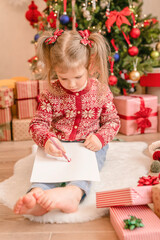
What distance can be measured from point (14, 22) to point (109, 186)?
256 cm

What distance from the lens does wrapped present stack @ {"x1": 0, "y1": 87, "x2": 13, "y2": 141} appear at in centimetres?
177

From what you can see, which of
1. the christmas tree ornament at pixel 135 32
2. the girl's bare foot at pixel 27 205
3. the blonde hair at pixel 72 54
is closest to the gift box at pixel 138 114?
the christmas tree ornament at pixel 135 32

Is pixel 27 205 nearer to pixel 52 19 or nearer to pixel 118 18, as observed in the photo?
pixel 118 18

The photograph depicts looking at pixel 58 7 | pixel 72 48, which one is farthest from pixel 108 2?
pixel 72 48

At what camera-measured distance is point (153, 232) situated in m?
0.65

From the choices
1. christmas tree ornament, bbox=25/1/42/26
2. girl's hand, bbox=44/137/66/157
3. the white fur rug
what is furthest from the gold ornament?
christmas tree ornament, bbox=25/1/42/26

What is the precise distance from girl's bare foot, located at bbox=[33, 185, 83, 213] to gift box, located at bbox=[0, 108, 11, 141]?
1.09 m

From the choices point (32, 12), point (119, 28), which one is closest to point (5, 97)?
point (119, 28)

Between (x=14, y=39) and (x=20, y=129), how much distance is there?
160cm

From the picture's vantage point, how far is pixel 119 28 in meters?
1.79

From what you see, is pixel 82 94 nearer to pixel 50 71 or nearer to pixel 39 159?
pixel 50 71

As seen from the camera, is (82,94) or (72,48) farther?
(82,94)

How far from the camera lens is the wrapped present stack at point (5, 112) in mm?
1771

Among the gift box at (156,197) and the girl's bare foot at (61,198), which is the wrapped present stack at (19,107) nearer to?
the girl's bare foot at (61,198)
